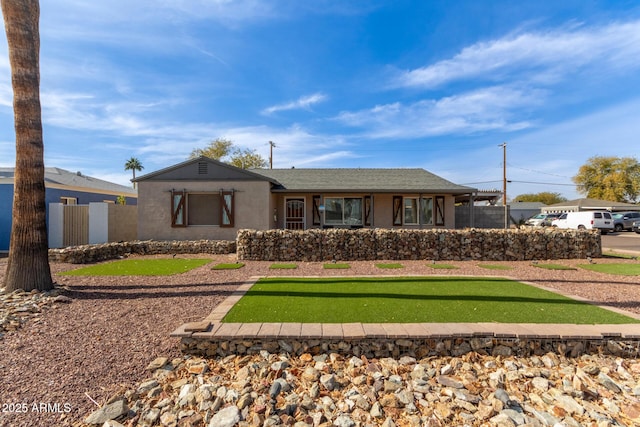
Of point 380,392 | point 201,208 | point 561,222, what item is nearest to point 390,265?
point 380,392

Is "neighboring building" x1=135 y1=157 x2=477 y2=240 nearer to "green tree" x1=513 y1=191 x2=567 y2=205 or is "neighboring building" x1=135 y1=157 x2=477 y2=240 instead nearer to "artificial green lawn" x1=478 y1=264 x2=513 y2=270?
"artificial green lawn" x1=478 y1=264 x2=513 y2=270

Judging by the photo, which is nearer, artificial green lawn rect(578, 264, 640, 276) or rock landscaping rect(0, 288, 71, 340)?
rock landscaping rect(0, 288, 71, 340)

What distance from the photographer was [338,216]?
16.2m

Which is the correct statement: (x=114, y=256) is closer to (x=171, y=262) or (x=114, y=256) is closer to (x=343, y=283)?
(x=171, y=262)

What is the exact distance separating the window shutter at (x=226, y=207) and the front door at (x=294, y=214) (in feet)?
11.5

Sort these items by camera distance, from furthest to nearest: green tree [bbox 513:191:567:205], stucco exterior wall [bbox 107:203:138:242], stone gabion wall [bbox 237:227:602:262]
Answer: green tree [bbox 513:191:567:205]
stucco exterior wall [bbox 107:203:138:242]
stone gabion wall [bbox 237:227:602:262]

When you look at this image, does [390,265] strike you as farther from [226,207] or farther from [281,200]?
[281,200]

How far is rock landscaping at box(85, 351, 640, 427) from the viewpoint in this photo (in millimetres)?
2871

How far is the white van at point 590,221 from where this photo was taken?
21.5m

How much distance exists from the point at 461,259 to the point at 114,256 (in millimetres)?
12762

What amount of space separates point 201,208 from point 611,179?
54.7 meters

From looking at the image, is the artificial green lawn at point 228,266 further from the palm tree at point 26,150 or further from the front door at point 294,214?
the front door at point 294,214

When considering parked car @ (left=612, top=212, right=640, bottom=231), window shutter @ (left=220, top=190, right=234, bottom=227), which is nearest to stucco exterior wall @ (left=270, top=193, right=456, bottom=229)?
window shutter @ (left=220, top=190, right=234, bottom=227)

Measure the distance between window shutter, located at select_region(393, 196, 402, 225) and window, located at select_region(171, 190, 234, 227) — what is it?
329 inches
